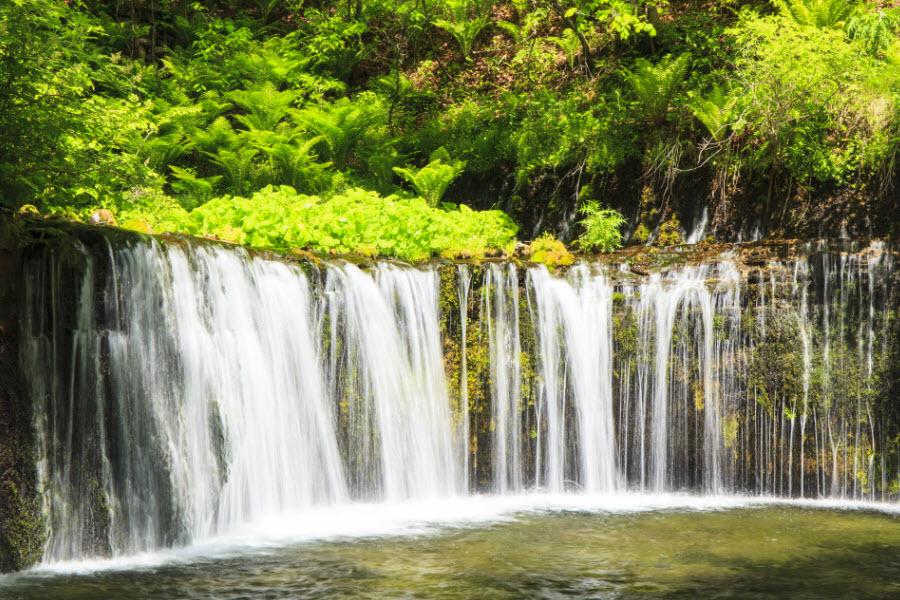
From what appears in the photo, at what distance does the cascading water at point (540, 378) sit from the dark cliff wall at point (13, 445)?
165 centimetres

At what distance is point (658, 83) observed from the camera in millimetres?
13430

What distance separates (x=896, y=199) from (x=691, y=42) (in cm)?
458

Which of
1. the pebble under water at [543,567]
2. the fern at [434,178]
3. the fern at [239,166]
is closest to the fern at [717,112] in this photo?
the fern at [434,178]

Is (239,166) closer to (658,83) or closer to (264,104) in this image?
(264,104)

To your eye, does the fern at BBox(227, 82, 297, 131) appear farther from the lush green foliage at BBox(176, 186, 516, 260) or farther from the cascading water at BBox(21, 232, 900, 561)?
the cascading water at BBox(21, 232, 900, 561)

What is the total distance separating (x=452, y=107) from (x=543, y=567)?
11.1 metres

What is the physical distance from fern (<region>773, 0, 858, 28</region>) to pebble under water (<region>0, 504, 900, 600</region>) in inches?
278

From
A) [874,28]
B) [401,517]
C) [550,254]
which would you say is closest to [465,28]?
[550,254]

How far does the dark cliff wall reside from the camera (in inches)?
267

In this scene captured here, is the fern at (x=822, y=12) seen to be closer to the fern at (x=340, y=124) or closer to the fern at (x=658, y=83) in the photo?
the fern at (x=658, y=83)

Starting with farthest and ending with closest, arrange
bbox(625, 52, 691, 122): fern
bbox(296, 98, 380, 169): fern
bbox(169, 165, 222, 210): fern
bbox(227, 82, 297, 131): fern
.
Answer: bbox(227, 82, 297, 131): fern
bbox(296, 98, 380, 169): fern
bbox(169, 165, 222, 210): fern
bbox(625, 52, 691, 122): fern

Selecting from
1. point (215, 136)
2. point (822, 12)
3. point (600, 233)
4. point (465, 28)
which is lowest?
point (600, 233)

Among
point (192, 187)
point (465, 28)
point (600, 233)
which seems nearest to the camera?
point (600, 233)

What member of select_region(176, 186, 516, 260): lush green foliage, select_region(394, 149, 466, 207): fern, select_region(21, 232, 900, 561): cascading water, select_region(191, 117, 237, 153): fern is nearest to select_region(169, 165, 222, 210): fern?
select_region(191, 117, 237, 153): fern
